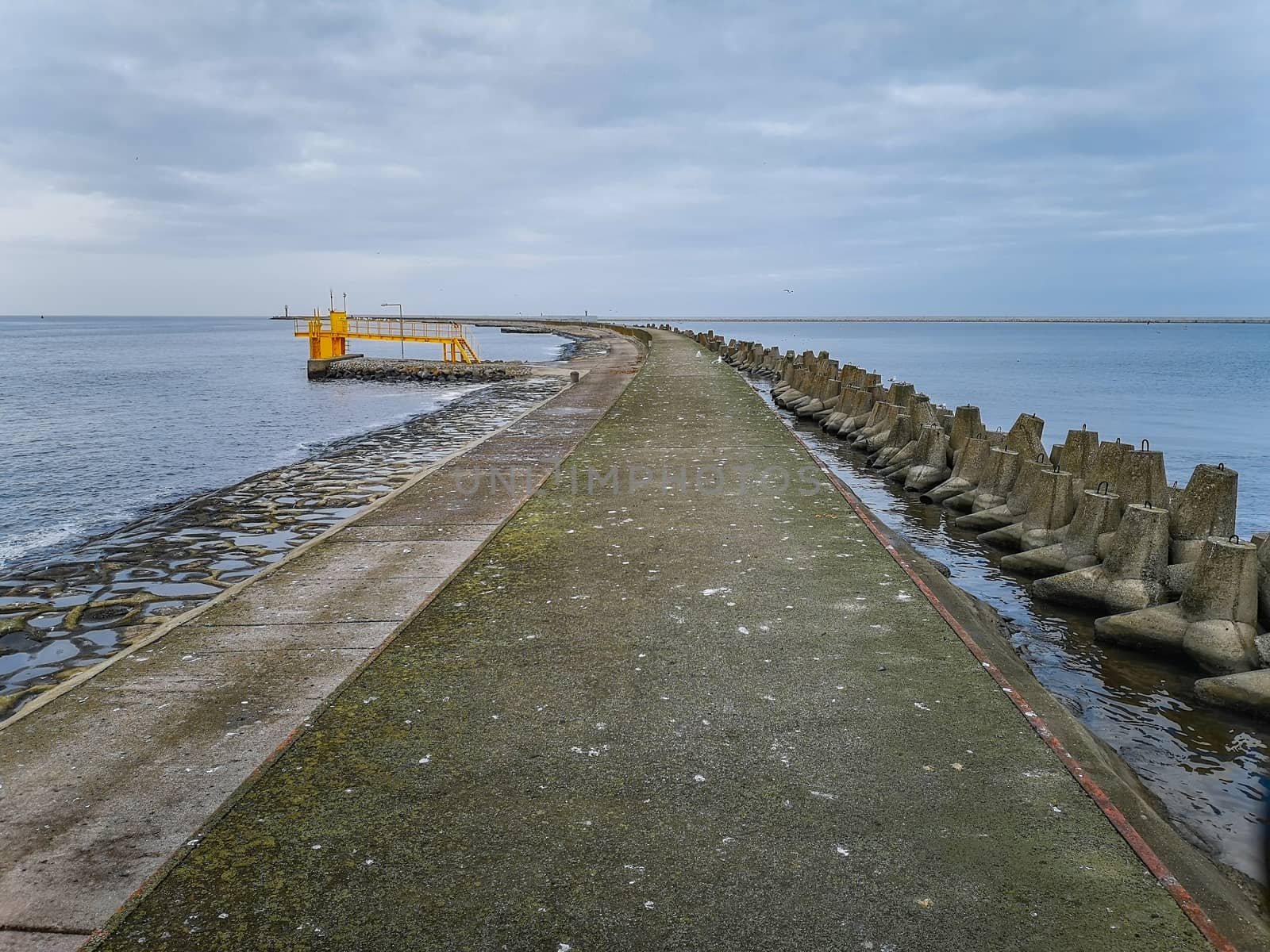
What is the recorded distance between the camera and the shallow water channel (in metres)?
5.08

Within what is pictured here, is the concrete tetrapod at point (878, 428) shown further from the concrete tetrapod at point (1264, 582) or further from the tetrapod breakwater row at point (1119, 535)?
the concrete tetrapod at point (1264, 582)

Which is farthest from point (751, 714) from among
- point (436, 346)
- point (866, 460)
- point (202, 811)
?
point (436, 346)

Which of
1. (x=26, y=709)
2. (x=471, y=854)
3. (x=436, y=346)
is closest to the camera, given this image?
(x=471, y=854)

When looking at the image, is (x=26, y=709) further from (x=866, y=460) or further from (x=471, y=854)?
(x=866, y=460)

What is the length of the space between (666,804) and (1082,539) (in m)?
7.10

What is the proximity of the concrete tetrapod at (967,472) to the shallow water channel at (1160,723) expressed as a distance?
11.6 ft

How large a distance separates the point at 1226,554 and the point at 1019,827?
15.1 feet

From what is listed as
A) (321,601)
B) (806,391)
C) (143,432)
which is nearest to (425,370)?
(143,432)

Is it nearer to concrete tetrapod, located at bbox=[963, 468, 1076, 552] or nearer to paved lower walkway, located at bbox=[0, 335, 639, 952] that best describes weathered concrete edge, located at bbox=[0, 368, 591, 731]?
paved lower walkway, located at bbox=[0, 335, 639, 952]

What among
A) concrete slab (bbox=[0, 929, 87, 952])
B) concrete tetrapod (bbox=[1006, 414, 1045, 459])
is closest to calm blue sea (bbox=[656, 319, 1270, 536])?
concrete tetrapod (bbox=[1006, 414, 1045, 459])

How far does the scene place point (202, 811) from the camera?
411 centimetres

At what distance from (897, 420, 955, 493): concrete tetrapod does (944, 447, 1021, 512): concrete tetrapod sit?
5.39 feet

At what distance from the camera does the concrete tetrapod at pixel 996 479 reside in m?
12.3

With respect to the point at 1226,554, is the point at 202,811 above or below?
below
